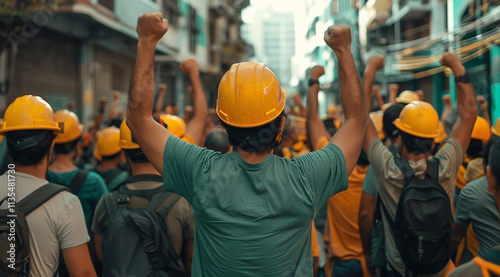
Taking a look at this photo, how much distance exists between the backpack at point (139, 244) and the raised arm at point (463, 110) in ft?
6.26

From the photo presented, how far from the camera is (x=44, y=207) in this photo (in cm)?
235

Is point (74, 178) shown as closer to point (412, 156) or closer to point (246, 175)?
point (246, 175)

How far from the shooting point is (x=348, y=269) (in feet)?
12.4

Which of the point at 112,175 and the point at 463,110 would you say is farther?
the point at 112,175

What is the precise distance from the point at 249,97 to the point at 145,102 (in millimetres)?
455

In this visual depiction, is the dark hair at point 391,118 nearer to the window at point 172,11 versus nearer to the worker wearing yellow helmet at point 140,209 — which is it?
the worker wearing yellow helmet at point 140,209

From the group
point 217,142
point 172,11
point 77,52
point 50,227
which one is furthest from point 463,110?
point 172,11

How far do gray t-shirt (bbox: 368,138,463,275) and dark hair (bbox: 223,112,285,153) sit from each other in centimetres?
128

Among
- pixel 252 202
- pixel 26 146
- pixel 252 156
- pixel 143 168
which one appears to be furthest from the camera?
pixel 143 168

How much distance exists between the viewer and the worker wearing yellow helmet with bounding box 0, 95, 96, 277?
2.34m

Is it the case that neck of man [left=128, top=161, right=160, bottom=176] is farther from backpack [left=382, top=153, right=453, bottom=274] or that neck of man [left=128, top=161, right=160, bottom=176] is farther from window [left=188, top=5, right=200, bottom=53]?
window [left=188, top=5, right=200, bottom=53]

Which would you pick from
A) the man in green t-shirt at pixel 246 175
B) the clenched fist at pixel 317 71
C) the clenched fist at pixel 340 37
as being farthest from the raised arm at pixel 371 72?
the man in green t-shirt at pixel 246 175

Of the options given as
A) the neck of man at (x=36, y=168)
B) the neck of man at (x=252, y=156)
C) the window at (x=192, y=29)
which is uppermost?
the window at (x=192, y=29)

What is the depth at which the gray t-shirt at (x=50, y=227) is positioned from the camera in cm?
233
